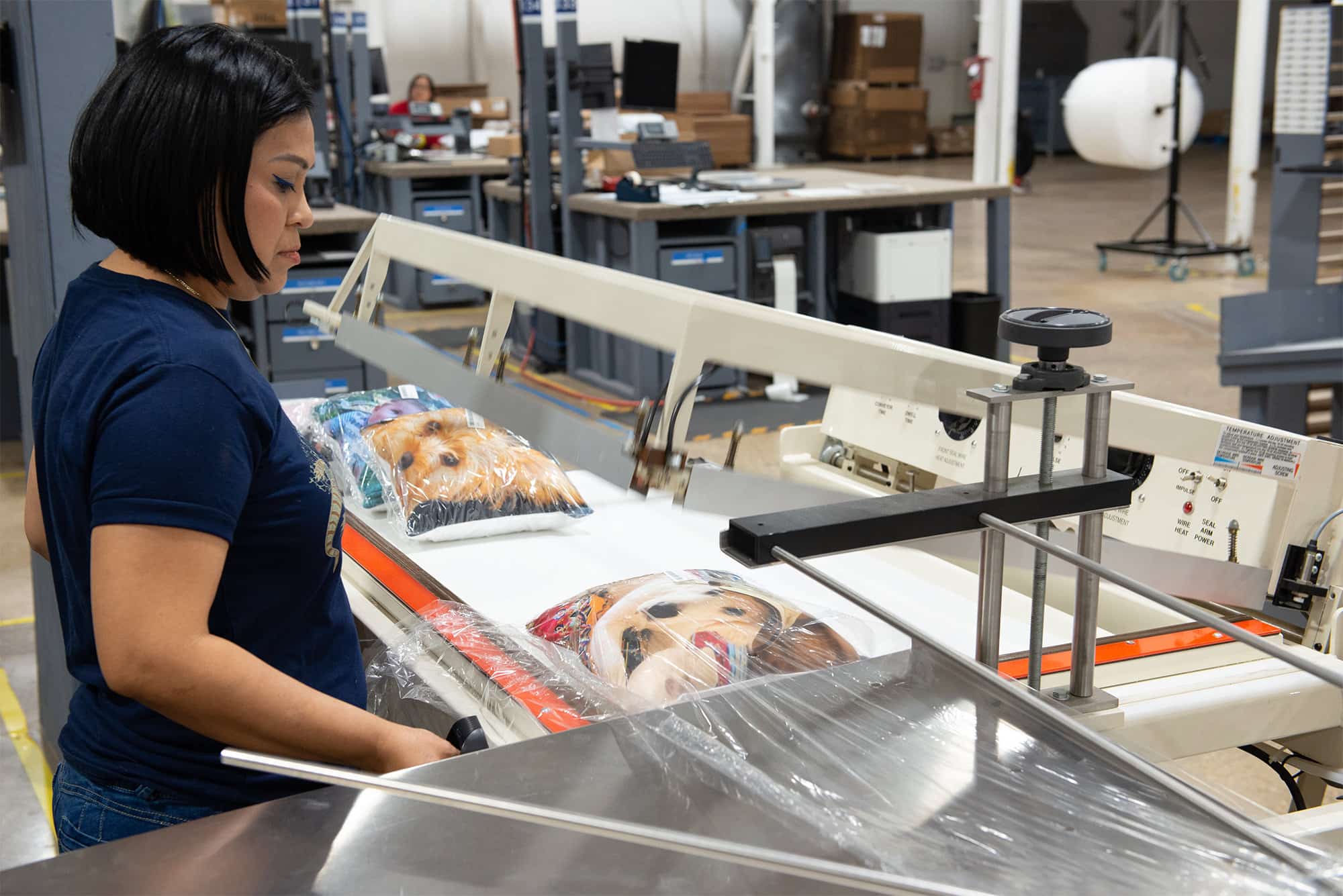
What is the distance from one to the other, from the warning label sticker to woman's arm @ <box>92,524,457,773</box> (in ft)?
3.12

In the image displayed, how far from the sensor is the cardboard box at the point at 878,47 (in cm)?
1530

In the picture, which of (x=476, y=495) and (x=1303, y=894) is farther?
(x=476, y=495)

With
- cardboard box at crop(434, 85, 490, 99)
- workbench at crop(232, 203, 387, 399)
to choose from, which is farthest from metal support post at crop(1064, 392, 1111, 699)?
cardboard box at crop(434, 85, 490, 99)

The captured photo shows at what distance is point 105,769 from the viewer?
1.20 meters

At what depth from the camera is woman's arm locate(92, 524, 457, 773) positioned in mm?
989

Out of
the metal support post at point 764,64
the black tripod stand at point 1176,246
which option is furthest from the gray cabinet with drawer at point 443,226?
the black tripod stand at point 1176,246

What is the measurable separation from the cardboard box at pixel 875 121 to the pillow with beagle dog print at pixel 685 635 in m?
14.6

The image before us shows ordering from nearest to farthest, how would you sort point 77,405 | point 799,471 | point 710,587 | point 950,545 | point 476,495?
1. point 77,405
2. point 950,545
3. point 710,587
4. point 476,495
5. point 799,471

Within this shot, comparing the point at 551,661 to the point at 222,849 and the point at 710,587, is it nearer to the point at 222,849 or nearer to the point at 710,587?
the point at 710,587

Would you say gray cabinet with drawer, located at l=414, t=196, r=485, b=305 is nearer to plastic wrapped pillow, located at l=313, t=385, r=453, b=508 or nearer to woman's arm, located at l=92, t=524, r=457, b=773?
plastic wrapped pillow, located at l=313, t=385, r=453, b=508

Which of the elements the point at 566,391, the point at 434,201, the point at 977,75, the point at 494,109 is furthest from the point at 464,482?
the point at 494,109

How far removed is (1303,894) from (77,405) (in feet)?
3.34

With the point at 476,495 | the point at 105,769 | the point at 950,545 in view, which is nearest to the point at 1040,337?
the point at 950,545

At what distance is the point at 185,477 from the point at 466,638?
28.4 inches
